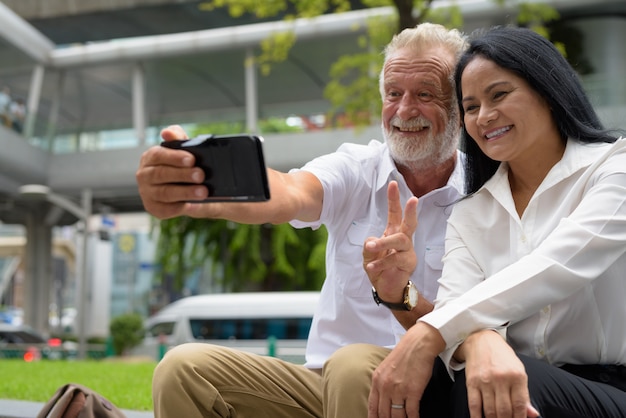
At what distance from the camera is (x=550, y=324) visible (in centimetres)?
197

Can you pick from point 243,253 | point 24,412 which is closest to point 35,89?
point 243,253

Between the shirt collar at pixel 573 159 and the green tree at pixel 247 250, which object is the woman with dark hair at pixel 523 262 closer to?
the shirt collar at pixel 573 159

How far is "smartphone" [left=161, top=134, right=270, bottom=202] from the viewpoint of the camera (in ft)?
5.94

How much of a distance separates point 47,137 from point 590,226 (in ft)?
69.2

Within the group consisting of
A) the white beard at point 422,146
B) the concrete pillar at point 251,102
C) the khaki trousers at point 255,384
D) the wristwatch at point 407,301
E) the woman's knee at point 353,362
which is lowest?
the khaki trousers at point 255,384

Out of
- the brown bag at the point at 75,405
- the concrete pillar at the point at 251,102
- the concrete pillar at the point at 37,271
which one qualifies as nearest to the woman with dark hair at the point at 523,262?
the brown bag at the point at 75,405

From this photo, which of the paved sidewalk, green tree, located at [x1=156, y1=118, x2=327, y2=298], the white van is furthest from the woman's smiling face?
green tree, located at [x1=156, y1=118, x2=327, y2=298]

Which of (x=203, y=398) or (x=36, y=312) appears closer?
(x=203, y=398)

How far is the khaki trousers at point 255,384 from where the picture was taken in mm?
2014

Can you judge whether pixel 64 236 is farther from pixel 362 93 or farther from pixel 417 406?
pixel 417 406

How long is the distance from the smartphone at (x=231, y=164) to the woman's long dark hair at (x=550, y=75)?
30.8 inches

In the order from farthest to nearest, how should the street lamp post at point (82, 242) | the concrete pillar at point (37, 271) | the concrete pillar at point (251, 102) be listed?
the concrete pillar at point (37, 271)
the concrete pillar at point (251, 102)
the street lamp post at point (82, 242)

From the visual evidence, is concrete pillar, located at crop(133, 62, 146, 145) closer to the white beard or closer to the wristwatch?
the white beard

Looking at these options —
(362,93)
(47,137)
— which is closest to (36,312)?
(47,137)
